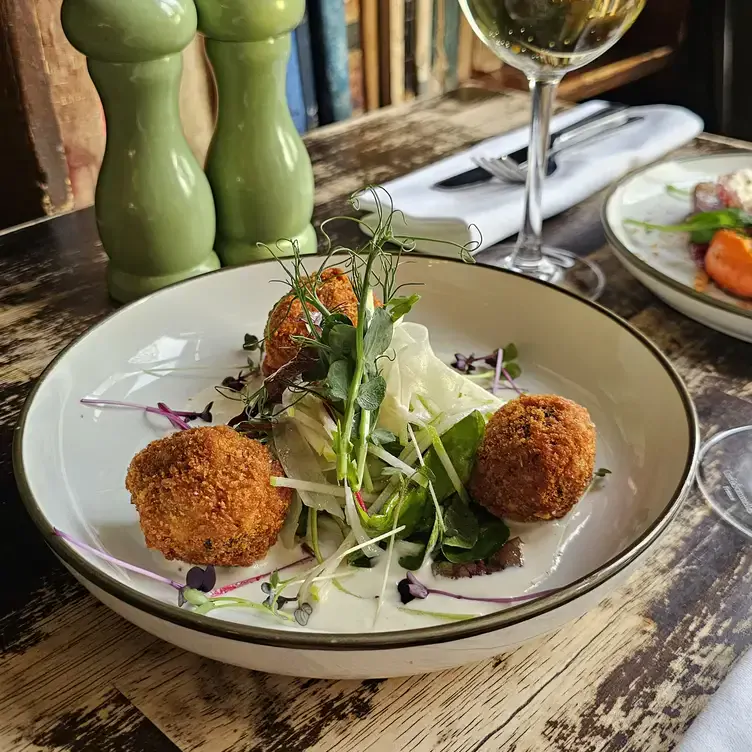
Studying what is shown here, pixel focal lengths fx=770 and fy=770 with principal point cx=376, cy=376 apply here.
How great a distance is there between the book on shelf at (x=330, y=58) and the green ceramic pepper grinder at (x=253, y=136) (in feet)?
4.05

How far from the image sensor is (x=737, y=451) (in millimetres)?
676

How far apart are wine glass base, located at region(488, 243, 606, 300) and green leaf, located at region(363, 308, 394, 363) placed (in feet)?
1.28

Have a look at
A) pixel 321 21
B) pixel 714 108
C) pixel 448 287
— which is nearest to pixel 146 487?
pixel 448 287

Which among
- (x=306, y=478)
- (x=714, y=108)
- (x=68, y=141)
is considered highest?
(x=306, y=478)

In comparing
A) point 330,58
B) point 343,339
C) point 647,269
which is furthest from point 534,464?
point 330,58

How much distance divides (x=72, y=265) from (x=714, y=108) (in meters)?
2.40

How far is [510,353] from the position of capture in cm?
80

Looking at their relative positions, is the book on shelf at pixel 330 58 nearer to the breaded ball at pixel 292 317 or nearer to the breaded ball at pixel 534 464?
the breaded ball at pixel 292 317

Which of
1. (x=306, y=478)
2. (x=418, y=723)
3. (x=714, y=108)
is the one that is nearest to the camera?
(x=418, y=723)

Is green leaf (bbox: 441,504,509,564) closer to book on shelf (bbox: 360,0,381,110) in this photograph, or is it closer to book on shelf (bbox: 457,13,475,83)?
book on shelf (bbox: 360,0,381,110)

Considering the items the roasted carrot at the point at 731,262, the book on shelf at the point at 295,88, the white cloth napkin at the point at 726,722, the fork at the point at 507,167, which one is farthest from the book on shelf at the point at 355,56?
the white cloth napkin at the point at 726,722

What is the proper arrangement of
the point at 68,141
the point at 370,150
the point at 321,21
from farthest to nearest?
1. the point at 321,21
2. the point at 68,141
3. the point at 370,150

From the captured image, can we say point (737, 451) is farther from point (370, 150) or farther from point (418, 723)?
point (370, 150)

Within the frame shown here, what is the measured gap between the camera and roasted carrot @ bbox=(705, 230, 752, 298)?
83 cm
